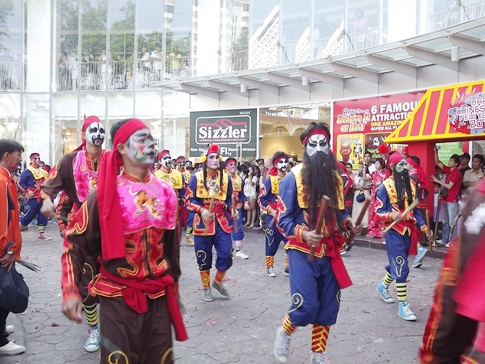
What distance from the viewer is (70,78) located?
23609 mm

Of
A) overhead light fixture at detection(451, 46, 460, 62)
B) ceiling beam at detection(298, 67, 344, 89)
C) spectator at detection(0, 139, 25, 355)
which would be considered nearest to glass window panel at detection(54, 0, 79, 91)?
ceiling beam at detection(298, 67, 344, 89)

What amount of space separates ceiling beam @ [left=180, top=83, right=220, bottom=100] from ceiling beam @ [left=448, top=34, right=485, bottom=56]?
1020 centimetres

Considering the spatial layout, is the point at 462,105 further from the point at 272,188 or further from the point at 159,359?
the point at 159,359

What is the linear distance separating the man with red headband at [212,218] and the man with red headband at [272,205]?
1132mm

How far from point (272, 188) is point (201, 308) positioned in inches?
125

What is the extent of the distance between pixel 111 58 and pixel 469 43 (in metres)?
17.0

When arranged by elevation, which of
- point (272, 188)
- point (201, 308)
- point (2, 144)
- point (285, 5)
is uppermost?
point (285, 5)

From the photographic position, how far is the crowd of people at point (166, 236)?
2682mm

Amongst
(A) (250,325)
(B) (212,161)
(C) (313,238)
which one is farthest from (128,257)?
(B) (212,161)

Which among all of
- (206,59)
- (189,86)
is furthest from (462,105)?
(206,59)

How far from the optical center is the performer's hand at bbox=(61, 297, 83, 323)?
2584mm

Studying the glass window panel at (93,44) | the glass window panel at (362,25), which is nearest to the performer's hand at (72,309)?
the glass window panel at (362,25)

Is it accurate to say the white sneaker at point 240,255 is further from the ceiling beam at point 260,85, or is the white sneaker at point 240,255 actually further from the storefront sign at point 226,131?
the storefront sign at point 226,131

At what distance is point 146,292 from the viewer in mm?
A: 2756
